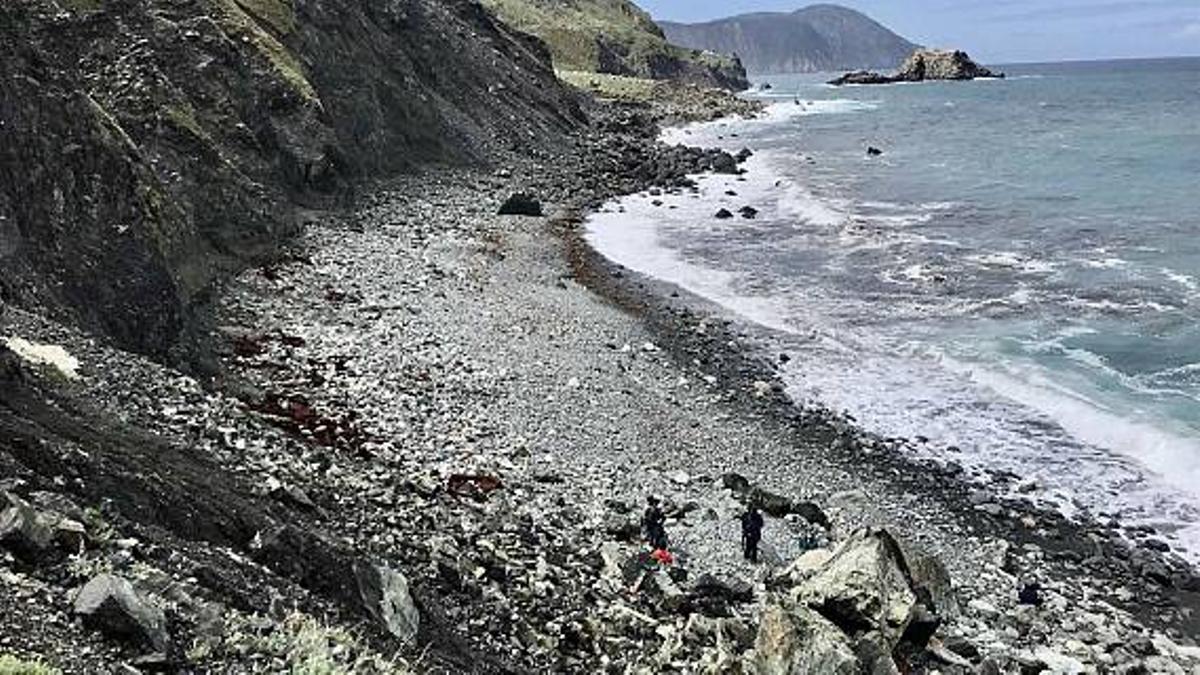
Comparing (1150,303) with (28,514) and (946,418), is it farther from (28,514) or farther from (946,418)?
(28,514)

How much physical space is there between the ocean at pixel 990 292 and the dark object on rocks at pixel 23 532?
77.2 feet

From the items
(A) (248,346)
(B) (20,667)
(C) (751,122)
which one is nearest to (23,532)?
(B) (20,667)

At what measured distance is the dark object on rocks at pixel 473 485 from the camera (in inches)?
885

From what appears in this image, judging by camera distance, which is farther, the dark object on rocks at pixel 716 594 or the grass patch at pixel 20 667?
the dark object on rocks at pixel 716 594

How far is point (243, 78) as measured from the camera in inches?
1813

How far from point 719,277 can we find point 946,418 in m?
19.4

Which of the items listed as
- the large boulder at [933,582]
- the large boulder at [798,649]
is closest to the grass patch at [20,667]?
the large boulder at [798,649]

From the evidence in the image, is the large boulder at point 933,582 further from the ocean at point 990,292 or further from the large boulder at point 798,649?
the ocean at point 990,292

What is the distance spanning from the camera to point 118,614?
33.0 feet

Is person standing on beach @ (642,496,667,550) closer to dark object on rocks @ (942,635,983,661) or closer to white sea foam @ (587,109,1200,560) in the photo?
dark object on rocks @ (942,635,983,661)

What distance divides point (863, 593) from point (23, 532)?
1321cm

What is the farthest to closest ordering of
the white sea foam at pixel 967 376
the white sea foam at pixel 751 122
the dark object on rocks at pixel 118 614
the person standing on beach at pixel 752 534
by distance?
the white sea foam at pixel 751 122
the white sea foam at pixel 967 376
the person standing on beach at pixel 752 534
the dark object on rocks at pixel 118 614

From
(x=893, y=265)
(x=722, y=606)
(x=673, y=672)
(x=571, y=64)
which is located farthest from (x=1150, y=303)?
(x=571, y=64)

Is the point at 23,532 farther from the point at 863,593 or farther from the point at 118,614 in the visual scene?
the point at 863,593
